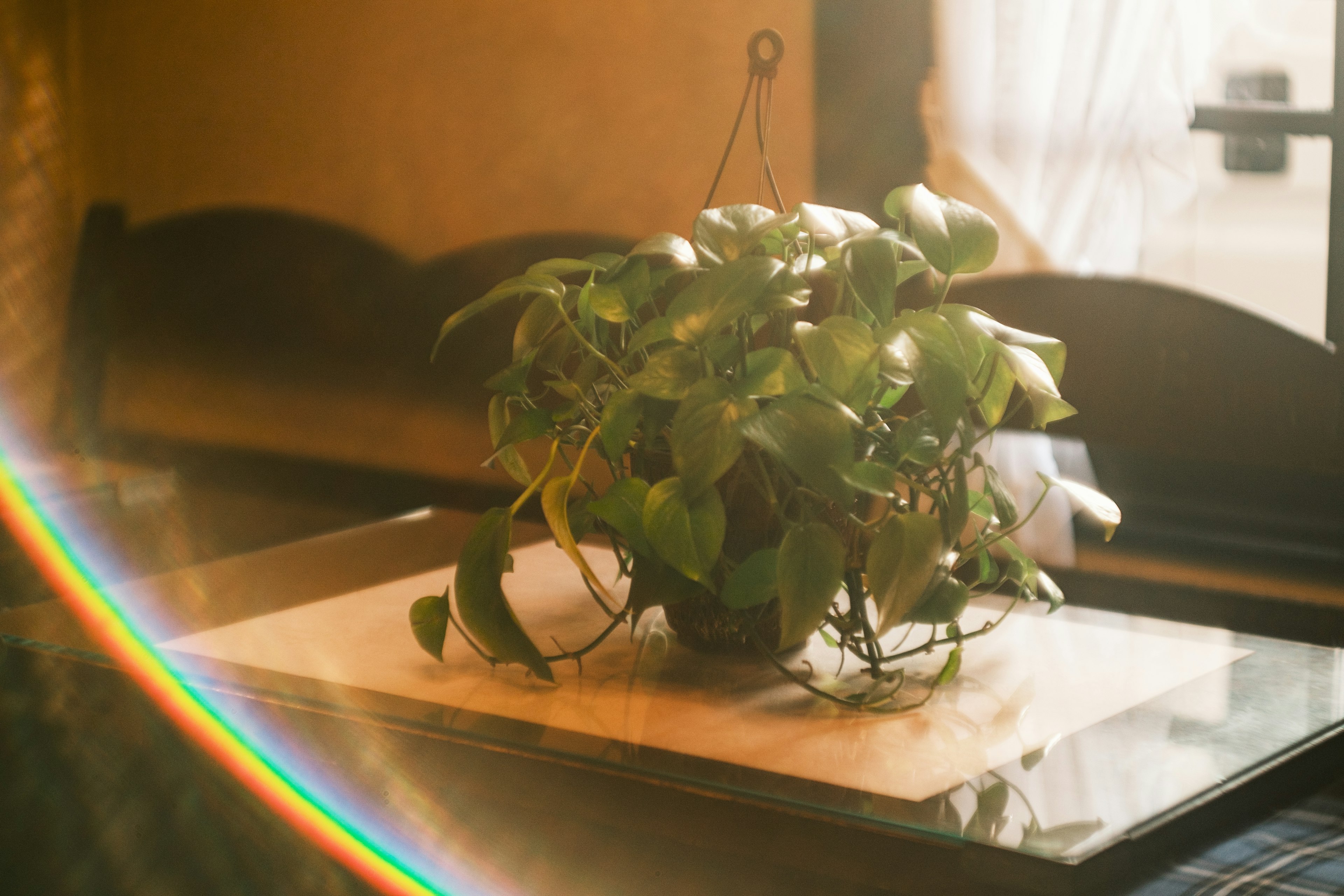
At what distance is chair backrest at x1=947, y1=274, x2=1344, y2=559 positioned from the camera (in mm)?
1512

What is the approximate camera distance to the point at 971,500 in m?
0.71

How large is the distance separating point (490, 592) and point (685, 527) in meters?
0.14

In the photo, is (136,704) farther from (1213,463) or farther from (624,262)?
(1213,463)

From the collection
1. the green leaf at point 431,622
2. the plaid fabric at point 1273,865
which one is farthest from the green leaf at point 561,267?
the plaid fabric at point 1273,865

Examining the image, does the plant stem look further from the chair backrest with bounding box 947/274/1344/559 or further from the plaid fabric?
the chair backrest with bounding box 947/274/1344/559

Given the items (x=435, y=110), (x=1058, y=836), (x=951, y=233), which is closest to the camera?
(x=1058, y=836)

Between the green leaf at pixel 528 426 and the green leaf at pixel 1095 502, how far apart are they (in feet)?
0.97

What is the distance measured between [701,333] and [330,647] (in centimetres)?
37

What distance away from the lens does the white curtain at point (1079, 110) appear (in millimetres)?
1604

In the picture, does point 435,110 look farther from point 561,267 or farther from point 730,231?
point 730,231

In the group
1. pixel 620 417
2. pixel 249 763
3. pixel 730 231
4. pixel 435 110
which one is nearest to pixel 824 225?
pixel 730 231

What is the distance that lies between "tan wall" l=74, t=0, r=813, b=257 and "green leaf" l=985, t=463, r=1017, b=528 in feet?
4.43

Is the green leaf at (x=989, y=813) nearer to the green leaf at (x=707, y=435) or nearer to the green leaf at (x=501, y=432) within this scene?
the green leaf at (x=707, y=435)

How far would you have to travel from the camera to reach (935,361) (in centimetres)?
55
